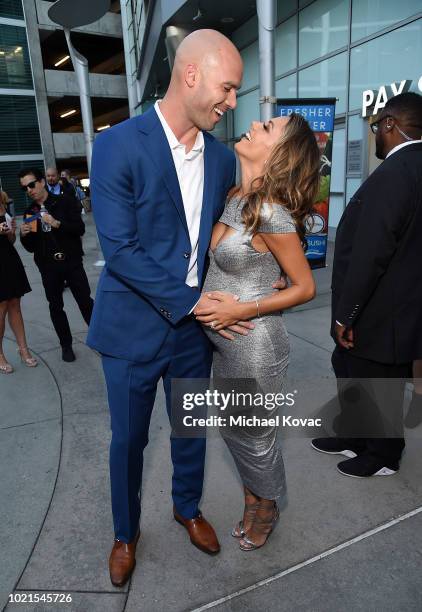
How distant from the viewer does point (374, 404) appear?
271 cm

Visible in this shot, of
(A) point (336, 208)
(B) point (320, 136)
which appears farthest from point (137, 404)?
(A) point (336, 208)

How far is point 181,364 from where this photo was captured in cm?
201

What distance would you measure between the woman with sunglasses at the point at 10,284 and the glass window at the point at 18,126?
67.1ft

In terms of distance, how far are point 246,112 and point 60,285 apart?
11.1 metres

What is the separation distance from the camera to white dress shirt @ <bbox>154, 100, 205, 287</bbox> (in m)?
1.82

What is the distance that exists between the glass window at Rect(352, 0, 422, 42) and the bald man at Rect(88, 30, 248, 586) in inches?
309

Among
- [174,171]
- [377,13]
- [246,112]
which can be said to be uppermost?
[377,13]

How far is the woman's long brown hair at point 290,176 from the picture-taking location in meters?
1.67

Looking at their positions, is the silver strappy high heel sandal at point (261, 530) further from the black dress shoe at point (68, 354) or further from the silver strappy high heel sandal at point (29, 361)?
the silver strappy high heel sandal at point (29, 361)

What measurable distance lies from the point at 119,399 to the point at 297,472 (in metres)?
1.37

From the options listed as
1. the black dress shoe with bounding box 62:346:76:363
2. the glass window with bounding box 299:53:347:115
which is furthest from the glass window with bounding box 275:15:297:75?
the black dress shoe with bounding box 62:346:76:363

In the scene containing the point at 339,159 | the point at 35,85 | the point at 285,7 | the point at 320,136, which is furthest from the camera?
the point at 35,85

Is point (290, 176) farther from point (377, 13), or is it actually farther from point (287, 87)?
point (287, 87)

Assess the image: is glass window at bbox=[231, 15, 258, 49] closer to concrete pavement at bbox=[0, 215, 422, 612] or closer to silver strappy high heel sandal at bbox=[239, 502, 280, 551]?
concrete pavement at bbox=[0, 215, 422, 612]
